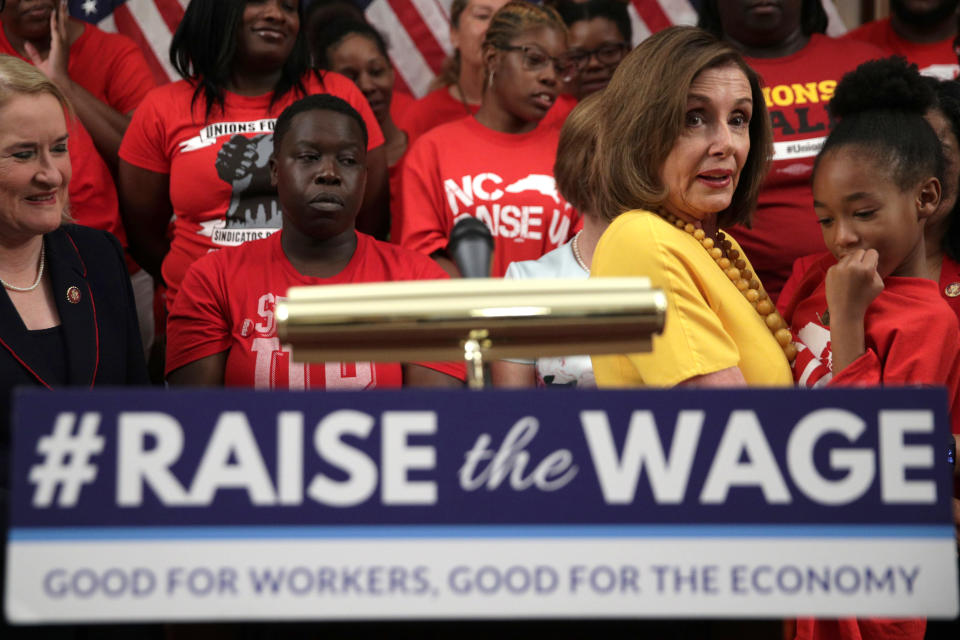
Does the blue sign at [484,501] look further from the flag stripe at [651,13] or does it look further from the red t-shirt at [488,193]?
the flag stripe at [651,13]

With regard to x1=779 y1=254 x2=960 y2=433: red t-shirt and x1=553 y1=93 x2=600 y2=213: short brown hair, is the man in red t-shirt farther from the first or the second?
x1=779 y1=254 x2=960 y2=433: red t-shirt

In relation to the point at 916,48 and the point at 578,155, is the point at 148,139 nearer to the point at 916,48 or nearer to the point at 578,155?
the point at 578,155

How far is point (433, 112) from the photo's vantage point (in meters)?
4.46

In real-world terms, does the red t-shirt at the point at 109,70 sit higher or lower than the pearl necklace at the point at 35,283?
higher

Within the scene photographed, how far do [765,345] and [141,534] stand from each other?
1299 millimetres

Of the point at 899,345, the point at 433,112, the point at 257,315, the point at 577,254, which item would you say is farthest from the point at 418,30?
the point at 899,345

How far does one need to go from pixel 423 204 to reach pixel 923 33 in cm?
192

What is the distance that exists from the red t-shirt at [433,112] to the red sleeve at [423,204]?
1.92 ft

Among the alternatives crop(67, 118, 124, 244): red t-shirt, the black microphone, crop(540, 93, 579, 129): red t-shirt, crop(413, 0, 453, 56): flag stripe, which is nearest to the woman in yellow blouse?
the black microphone

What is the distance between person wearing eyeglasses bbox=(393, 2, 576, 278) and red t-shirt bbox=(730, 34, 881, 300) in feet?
2.10

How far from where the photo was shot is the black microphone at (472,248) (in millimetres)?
1602

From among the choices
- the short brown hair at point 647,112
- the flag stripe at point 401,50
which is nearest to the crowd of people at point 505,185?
the short brown hair at point 647,112

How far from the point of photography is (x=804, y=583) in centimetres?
125

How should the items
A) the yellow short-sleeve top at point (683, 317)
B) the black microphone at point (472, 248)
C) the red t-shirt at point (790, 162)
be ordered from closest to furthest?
the black microphone at point (472, 248) → the yellow short-sleeve top at point (683, 317) → the red t-shirt at point (790, 162)
